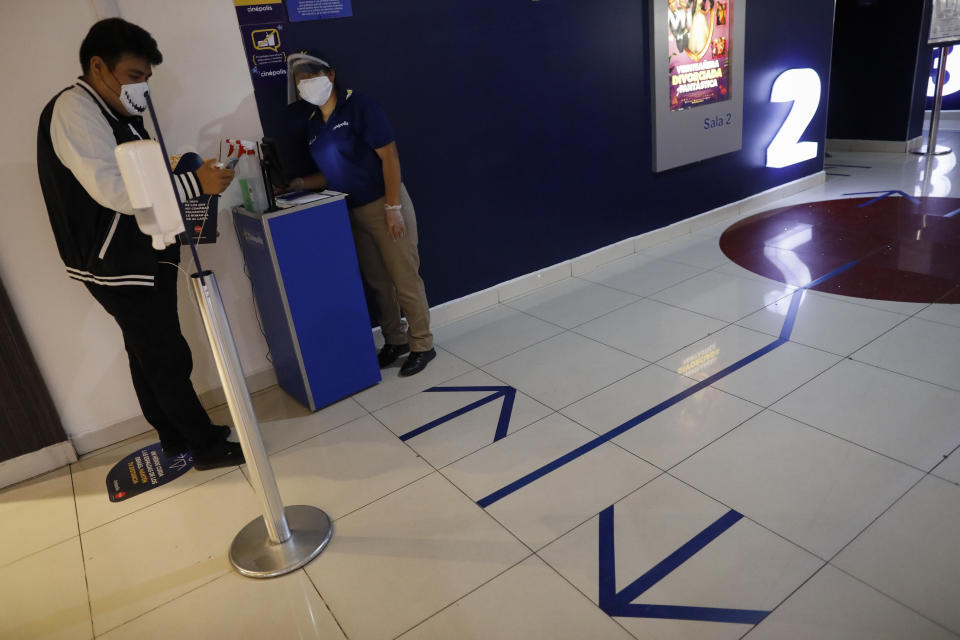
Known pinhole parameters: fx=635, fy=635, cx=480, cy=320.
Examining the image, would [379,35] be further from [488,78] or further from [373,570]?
[373,570]

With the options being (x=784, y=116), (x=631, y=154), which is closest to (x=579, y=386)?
(x=631, y=154)

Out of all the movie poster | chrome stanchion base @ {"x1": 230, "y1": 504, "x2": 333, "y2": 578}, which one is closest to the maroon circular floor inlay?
the movie poster

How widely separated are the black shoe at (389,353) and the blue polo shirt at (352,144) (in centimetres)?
89

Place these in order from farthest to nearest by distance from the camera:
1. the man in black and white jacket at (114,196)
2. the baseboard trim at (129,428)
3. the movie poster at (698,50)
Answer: the movie poster at (698,50) < the baseboard trim at (129,428) < the man in black and white jacket at (114,196)

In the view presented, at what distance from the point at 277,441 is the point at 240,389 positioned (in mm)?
1038

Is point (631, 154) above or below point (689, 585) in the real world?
above

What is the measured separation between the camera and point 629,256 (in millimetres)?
5070

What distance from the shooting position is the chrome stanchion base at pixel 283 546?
2.28 metres

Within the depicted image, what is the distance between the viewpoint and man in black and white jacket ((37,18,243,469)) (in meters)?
2.33

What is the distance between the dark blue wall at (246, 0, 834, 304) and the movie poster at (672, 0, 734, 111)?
208mm

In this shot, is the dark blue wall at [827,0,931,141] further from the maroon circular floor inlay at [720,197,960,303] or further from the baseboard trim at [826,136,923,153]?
the maroon circular floor inlay at [720,197,960,303]


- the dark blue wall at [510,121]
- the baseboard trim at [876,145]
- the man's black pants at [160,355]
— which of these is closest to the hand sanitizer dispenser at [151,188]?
the man's black pants at [160,355]

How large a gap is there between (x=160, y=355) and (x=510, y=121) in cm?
261

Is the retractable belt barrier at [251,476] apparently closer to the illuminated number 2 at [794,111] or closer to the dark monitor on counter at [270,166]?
the dark monitor on counter at [270,166]
